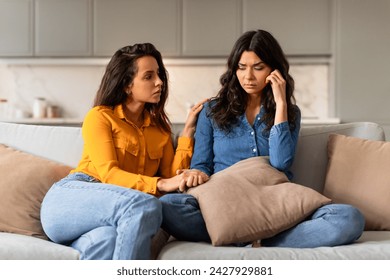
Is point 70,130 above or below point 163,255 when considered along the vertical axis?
above

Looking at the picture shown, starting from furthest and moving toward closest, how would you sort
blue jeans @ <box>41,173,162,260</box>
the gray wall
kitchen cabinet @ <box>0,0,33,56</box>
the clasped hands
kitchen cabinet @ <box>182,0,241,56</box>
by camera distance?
kitchen cabinet @ <box>0,0,33,56</box>
kitchen cabinet @ <box>182,0,241,56</box>
the gray wall
the clasped hands
blue jeans @ <box>41,173,162,260</box>

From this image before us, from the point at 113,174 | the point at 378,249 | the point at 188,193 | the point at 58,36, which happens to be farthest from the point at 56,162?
the point at 58,36

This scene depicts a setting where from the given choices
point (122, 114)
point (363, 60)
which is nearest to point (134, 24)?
point (363, 60)

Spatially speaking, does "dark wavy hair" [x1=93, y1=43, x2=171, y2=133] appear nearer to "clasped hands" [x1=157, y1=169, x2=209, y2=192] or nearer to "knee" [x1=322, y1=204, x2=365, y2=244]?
"clasped hands" [x1=157, y1=169, x2=209, y2=192]

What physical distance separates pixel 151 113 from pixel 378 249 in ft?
3.48

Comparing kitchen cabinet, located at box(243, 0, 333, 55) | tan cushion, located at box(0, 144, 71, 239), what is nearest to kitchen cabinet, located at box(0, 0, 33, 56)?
kitchen cabinet, located at box(243, 0, 333, 55)

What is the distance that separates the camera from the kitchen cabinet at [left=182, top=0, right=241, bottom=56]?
548cm

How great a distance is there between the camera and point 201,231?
2.04 meters

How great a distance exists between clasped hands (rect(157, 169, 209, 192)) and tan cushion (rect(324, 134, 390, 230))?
1.90ft

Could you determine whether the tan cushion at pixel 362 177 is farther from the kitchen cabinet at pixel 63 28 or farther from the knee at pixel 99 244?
the kitchen cabinet at pixel 63 28

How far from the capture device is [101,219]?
1922 mm

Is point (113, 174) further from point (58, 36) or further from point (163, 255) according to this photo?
point (58, 36)

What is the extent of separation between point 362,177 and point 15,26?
4.22 meters
